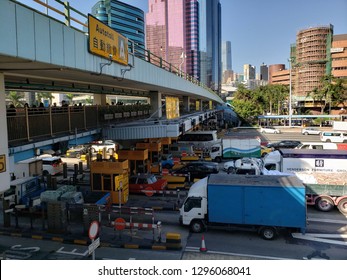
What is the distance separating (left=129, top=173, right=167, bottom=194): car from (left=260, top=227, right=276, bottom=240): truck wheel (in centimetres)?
777

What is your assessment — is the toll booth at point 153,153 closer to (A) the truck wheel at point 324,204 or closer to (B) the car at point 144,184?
(B) the car at point 144,184

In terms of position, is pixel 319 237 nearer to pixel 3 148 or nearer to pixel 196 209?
pixel 196 209

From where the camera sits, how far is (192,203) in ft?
44.0

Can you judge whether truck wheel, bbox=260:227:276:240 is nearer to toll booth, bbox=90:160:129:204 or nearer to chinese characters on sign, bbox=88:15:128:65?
toll booth, bbox=90:160:129:204

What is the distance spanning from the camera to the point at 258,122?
75.7m

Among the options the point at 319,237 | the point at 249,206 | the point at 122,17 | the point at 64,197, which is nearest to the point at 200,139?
the point at 64,197

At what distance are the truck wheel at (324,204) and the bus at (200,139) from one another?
18.3m

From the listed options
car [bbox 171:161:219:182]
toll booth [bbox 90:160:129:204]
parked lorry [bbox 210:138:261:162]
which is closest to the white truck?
car [bbox 171:161:219:182]

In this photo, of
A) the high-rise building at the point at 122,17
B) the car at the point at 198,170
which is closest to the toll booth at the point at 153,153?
the car at the point at 198,170

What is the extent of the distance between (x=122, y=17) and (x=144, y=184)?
10453 cm

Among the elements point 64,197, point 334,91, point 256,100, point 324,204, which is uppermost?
point 334,91

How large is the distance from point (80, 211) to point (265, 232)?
7.86m

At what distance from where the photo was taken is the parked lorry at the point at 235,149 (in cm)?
→ 3119

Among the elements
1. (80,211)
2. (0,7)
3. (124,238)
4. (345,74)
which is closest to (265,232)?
(124,238)
